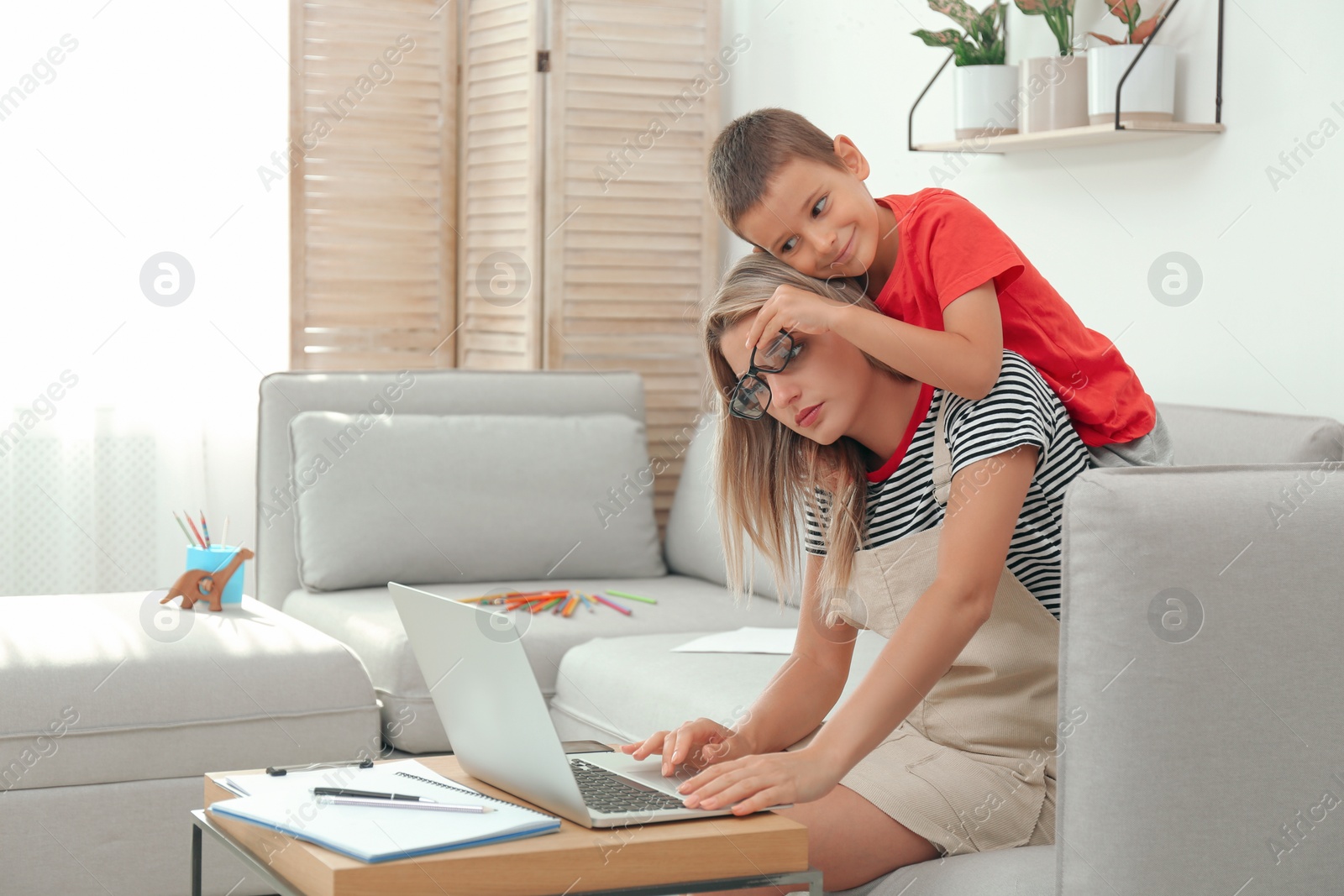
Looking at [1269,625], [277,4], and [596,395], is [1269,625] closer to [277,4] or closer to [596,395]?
[596,395]

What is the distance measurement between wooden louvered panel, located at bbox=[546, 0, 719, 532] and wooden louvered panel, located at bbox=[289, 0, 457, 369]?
1.13ft

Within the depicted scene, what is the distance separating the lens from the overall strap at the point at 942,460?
1.37 meters

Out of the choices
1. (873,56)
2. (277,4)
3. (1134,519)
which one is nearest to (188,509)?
(277,4)

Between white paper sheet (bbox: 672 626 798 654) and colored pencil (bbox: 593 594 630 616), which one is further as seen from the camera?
colored pencil (bbox: 593 594 630 616)

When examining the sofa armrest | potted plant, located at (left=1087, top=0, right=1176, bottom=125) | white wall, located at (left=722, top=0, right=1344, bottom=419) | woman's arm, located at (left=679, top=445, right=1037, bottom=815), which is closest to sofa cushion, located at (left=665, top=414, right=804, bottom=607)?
white wall, located at (left=722, top=0, right=1344, bottom=419)

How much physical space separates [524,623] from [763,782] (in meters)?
1.42

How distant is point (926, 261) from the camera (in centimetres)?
148

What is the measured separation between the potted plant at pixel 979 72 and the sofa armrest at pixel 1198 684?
55.3 inches

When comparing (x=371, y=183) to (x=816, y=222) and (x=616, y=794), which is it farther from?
(x=616, y=794)

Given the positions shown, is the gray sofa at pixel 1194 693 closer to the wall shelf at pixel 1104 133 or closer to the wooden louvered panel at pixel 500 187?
the wall shelf at pixel 1104 133

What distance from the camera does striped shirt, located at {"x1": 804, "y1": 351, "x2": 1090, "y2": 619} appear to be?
133cm

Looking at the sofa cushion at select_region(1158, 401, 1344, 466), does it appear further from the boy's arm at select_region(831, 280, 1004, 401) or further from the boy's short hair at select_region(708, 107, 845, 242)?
the boy's short hair at select_region(708, 107, 845, 242)

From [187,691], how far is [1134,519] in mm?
1503

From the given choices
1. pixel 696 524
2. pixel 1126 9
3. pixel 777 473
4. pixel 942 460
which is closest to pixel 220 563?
pixel 696 524
